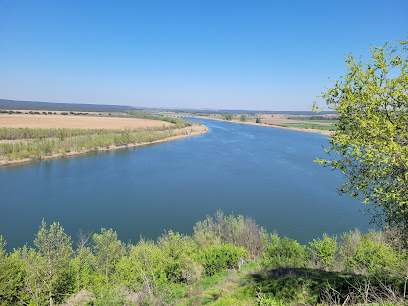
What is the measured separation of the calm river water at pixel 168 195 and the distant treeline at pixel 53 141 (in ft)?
12.9

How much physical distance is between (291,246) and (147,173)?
28.6 meters

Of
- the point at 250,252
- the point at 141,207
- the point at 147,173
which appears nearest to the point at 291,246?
the point at 250,252

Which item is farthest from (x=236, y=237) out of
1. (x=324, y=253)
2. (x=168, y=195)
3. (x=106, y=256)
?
(x=168, y=195)

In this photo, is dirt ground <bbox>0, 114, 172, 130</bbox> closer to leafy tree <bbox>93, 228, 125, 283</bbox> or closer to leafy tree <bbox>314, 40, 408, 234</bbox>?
leafy tree <bbox>93, 228, 125, 283</bbox>

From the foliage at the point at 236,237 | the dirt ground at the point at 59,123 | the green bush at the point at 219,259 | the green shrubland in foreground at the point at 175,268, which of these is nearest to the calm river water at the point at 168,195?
the foliage at the point at 236,237

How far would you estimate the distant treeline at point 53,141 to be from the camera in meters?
45.6

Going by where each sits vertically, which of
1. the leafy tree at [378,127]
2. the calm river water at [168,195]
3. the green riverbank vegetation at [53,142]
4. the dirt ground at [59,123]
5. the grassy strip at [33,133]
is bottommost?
the calm river water at [168,195]

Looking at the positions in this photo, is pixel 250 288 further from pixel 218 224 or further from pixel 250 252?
pixel 218 224

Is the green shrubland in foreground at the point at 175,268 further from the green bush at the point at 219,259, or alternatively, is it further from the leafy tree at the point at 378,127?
the leafy tree at the point at 378,127

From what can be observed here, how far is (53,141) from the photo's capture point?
51.8m

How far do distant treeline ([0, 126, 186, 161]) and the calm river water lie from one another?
12.9 feet

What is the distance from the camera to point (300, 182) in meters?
34.5

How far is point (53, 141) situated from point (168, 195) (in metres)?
36.4

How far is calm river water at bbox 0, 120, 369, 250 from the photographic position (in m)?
23.4
